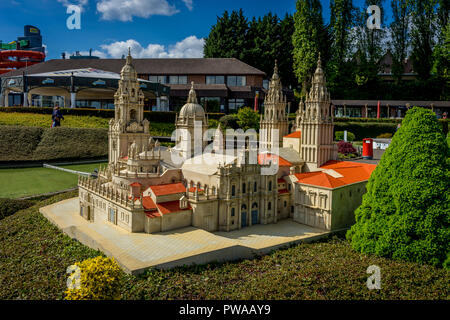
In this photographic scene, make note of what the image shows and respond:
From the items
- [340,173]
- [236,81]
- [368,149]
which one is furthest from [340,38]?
[340,173]

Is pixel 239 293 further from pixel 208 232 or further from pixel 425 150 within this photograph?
pixel 425 150

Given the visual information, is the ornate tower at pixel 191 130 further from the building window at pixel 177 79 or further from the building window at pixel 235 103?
the building window at pixel 177 79

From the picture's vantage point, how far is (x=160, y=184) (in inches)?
1414

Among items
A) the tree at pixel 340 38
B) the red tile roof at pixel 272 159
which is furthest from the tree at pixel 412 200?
the tree at pixel 340 38

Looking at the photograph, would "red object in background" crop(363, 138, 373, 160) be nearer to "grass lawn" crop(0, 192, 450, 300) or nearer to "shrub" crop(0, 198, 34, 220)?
"grass lawn" crop(0, 192, 450, 300)

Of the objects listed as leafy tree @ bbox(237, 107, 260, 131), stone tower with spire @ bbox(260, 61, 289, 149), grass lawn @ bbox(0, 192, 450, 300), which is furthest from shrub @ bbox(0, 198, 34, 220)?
leafy tree @ bbox(237, 107, 260, 131)

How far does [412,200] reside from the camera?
27.1 metres

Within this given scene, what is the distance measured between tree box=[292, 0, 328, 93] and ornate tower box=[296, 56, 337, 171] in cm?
3400

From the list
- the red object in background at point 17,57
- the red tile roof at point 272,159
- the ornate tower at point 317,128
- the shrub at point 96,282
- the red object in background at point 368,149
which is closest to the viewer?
the shrub at point 96,282

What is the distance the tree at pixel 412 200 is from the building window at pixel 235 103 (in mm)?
50098

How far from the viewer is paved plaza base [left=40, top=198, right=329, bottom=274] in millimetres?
25844

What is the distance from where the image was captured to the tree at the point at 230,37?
86.0 m
